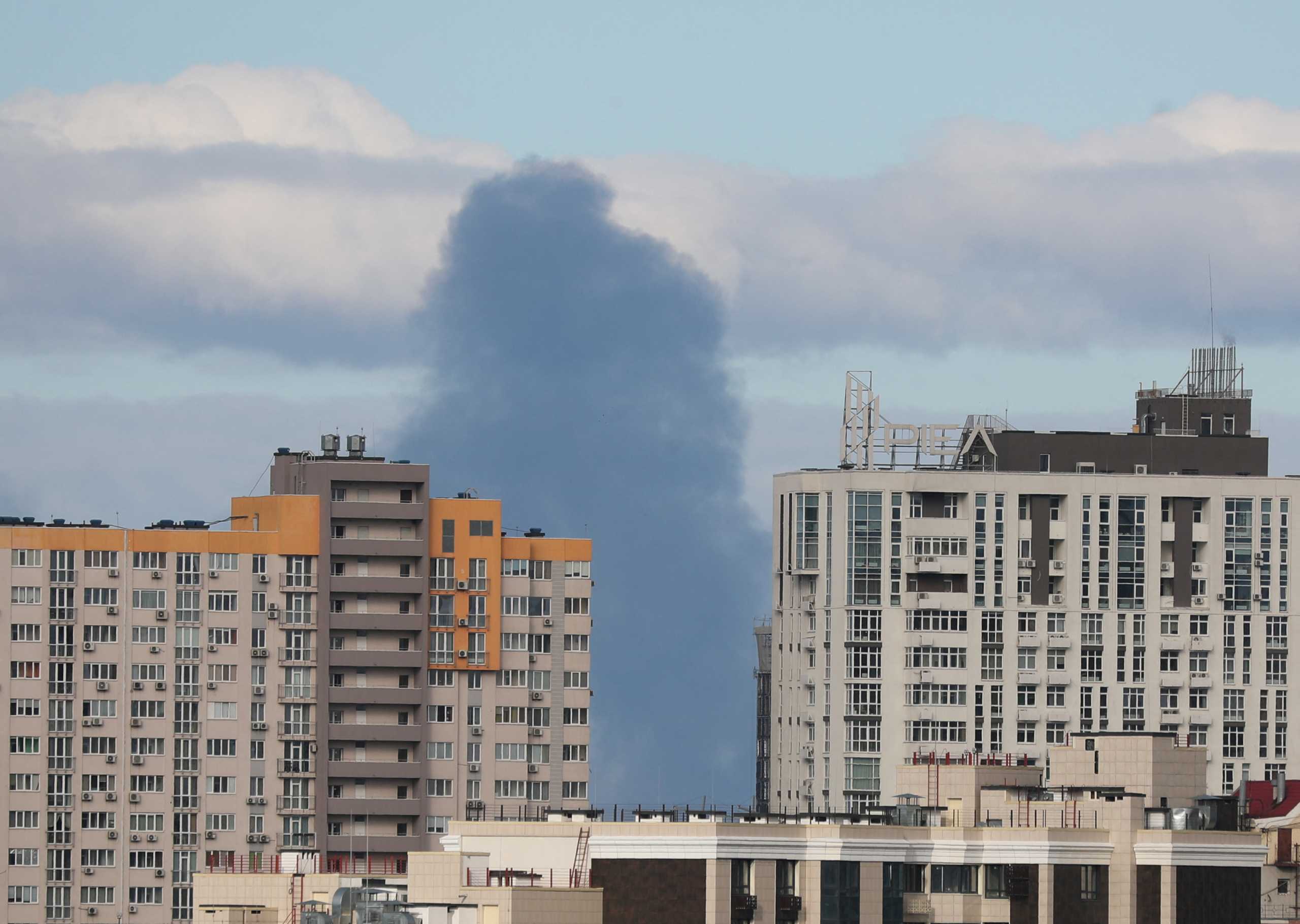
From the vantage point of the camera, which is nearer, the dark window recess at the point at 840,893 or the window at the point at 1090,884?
the dark window recess at the point at 840,893

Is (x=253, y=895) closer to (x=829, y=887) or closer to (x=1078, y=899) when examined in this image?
(x=829, y=887)

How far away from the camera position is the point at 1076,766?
17550 cm

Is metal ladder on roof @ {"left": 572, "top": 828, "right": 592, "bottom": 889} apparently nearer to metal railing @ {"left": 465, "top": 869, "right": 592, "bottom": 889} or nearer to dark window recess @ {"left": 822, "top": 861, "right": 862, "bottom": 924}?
metal railing @ {"left": 465, "top": 869, "right": 592, "bottom": 889}

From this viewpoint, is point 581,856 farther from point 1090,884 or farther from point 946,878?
point 1090,884

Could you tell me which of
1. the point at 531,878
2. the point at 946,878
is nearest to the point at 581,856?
the point at 531,878

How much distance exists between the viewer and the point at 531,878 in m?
157

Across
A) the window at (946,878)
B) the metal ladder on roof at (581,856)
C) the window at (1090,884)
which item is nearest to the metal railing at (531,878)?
the metal ladder on roof at (581,856)

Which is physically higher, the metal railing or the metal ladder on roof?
the metal ladder on roof

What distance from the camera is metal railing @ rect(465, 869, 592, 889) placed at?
154 m

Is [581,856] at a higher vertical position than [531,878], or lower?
higher

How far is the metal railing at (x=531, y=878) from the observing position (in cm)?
15388

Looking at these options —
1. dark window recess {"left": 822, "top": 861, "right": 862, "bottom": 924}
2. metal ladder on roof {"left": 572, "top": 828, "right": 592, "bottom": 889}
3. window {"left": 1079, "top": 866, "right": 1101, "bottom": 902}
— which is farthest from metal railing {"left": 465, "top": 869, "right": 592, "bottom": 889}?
window {"left": 1079, "top": 866, "right": 1101, "bottom": 902}

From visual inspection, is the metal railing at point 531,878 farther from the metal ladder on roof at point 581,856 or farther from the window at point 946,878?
the window at point 946,878

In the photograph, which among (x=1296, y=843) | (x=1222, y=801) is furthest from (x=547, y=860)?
(x=1296, y=843)
